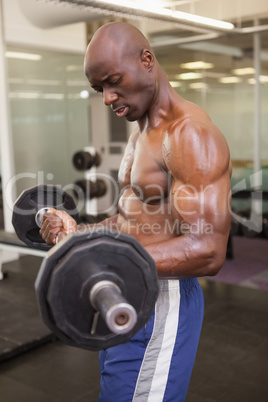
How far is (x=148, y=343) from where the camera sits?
3.99 feet

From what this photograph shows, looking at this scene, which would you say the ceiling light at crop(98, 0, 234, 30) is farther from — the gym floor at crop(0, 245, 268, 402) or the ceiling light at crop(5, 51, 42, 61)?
the gym floor at crop(0, 245, 268, 402)

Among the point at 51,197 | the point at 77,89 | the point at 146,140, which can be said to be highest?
the point at 77,89

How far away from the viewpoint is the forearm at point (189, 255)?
1.05 m

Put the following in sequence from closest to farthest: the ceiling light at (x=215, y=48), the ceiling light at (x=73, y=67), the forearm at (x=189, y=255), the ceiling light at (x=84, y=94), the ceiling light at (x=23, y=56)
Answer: the forearm at (x=189, y=255) → the ceiling light at (x=23, y=56) → the ceiling light at (x=73, y=67) → the ceiling light at (x=84, y=94) → the ceiling light at (x=215, y=48)

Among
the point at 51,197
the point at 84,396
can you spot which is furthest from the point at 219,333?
the point at 51,197

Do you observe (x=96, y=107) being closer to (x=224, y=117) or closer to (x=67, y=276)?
(x=224, y=117)

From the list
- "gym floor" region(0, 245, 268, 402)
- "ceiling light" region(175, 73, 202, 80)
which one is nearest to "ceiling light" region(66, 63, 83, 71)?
"ceiling light" region(175, 73, 202, 80)

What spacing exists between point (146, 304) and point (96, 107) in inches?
252

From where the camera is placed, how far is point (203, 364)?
2.53 metres

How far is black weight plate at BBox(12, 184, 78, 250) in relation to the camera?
1.47m

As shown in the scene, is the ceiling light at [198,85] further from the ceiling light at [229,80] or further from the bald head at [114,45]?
the bald head at [114,45]

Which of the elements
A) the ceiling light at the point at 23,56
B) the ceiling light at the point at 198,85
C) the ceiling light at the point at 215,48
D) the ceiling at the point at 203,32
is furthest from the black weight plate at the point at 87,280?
the ceiling light at the point at 198,85

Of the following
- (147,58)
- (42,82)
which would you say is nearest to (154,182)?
(147,58)

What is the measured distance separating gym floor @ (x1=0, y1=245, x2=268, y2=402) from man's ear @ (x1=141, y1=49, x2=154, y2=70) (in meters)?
1.66
